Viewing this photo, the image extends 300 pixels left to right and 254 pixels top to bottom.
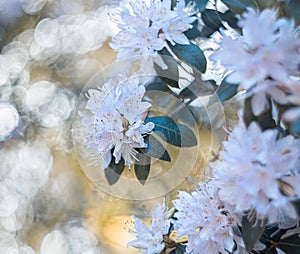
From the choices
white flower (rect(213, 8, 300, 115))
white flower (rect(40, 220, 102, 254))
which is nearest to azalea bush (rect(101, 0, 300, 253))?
white flower (rect(213, 8, 300, 115))

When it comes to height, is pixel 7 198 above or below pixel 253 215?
below

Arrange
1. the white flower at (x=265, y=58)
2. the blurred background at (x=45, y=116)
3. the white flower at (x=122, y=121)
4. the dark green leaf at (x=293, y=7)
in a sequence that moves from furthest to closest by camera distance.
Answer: the blurred background at (x=45, y=116)
the white flower at (x=122, y=121)
the dark green leaf at (x=293, y=7)
the white flower at (x=265, y=58)

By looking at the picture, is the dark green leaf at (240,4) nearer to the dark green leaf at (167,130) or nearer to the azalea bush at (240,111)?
the azalea bush at (240,111)

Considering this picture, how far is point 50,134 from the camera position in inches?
77.1

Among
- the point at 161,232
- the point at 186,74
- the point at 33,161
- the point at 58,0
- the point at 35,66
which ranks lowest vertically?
the point at 33,161

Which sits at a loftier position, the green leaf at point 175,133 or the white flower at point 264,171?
the white flower at point 264,171

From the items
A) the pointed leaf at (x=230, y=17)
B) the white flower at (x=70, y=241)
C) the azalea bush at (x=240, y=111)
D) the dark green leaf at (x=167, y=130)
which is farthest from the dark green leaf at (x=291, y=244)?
the white flower at (x=70, y=241)

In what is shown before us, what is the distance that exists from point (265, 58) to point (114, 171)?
0.37 meters

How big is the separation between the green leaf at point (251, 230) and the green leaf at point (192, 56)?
0.26m

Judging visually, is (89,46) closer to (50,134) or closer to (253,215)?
(50,134)

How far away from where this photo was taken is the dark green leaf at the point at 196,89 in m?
0.79

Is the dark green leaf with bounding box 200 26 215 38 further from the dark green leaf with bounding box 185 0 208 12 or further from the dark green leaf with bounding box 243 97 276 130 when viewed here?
the dark green leaf with bounding box 243 97 276 130

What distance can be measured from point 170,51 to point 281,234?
12.6 inches

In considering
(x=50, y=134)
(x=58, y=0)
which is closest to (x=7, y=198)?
(x=50, y=134)
